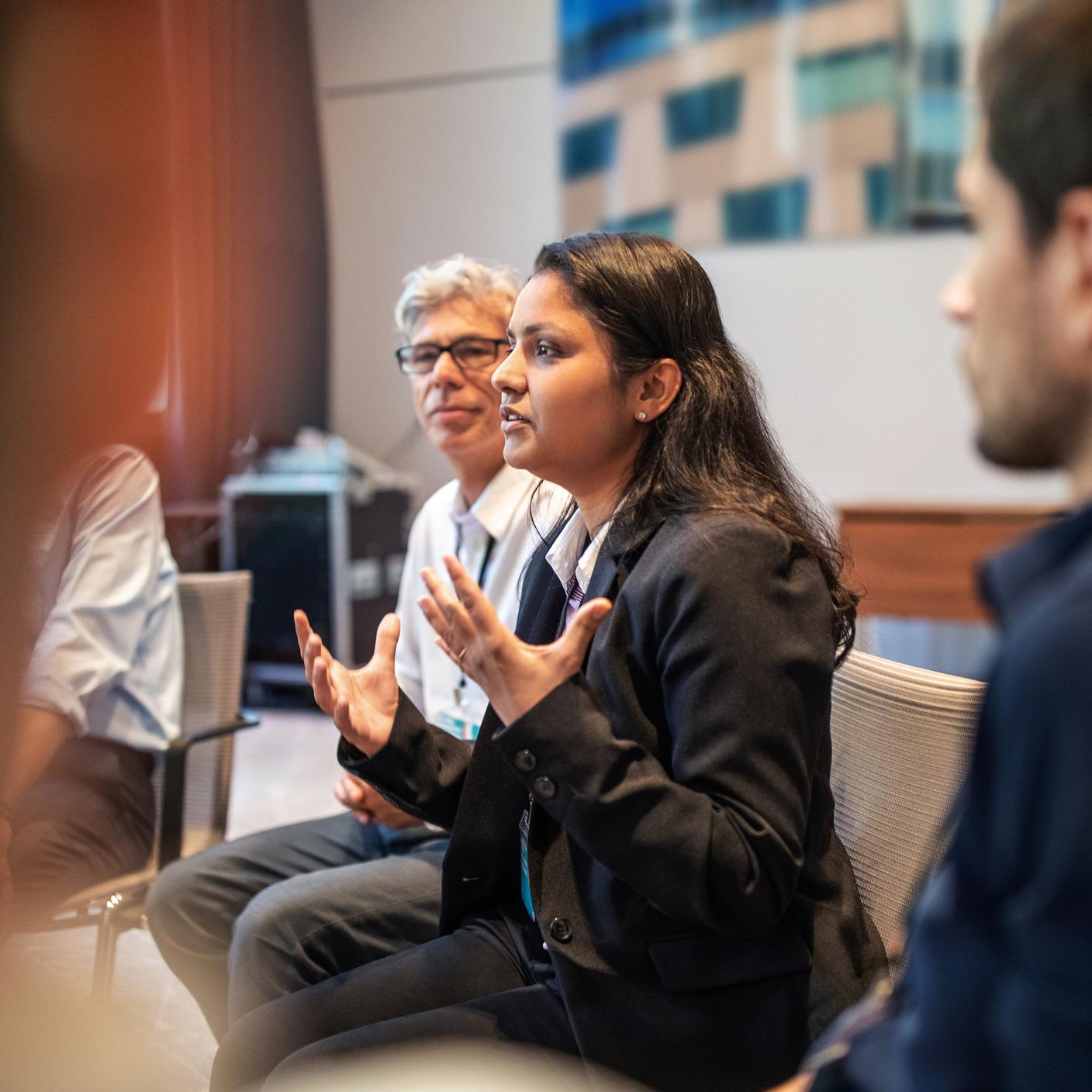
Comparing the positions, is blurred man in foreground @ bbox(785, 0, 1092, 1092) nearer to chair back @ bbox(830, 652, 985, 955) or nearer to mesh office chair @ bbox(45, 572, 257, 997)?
chair back @ bbox(830, 652, 985, 955)

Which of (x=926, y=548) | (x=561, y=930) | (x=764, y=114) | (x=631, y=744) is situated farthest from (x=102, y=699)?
(x=764, y=114)

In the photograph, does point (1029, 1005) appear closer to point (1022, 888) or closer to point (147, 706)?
point (1022, 888)

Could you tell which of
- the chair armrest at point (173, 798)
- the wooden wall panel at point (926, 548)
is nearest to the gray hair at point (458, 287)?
the chair armrest at point (173, 798)

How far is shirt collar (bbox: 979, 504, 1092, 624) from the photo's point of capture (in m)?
0.69

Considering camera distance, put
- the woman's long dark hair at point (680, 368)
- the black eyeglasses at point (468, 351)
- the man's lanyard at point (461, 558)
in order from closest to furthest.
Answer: the woman's long dark hair at point (680, 368)
the man's lanyard at point (461, 558)
the black eyeglasses at point (468, 351)

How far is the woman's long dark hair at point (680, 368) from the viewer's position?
1.34 meters

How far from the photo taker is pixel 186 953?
1926 mm

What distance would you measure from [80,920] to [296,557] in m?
3.12

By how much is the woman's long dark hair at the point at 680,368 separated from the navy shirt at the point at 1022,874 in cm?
64

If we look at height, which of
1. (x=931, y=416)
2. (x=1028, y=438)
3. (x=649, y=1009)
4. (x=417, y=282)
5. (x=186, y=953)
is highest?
(x=417, y=282)

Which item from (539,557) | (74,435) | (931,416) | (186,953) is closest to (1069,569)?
(74,435)

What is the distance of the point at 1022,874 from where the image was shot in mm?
641

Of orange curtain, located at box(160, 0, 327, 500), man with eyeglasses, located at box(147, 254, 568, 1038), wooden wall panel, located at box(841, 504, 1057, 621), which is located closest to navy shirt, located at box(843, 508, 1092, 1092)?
man with eyeglasses, located at box(147, 254, 568, 1038)

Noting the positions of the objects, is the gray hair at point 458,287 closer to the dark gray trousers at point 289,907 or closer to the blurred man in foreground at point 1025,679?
the dark gray trousers at point 289,907
